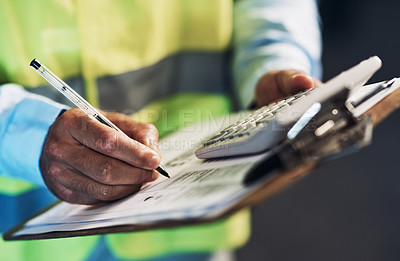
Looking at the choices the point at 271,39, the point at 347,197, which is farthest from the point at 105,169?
the point at 347,197

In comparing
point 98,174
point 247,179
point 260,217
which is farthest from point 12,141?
point 260,217

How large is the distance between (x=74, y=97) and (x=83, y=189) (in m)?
0.08

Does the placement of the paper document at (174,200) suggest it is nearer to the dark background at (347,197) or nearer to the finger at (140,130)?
the finger at (140,130)

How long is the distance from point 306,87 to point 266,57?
193 millimetres

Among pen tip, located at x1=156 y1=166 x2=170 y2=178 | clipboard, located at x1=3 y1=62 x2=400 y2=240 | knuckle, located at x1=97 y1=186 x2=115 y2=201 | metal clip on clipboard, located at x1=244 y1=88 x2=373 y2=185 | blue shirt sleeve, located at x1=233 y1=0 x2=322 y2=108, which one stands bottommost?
clipboard, located at x1=3 y1=62 x2=400 y2=240

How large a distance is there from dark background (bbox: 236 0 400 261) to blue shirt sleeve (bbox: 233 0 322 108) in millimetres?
476

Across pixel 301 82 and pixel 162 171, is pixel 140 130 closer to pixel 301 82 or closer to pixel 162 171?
pixel 162 171

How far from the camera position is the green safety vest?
0.50 meters

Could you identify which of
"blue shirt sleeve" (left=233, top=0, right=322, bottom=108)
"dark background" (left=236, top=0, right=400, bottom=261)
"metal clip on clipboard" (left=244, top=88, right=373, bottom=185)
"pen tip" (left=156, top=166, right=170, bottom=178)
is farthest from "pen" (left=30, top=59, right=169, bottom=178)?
"dark background" (left=236, top=0, right=400, bottom=261)

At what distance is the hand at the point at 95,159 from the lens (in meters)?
0.36

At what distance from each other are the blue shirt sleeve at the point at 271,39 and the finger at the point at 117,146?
296 millimetres

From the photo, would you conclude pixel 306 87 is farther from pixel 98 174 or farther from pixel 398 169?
pixel 398 169

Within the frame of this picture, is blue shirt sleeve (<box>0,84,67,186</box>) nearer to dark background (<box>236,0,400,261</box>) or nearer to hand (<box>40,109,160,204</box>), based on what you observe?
hand (<box>40,109,160,204</box>)

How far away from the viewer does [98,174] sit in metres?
0.37
